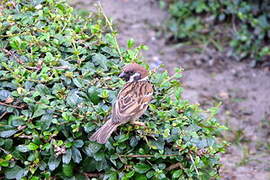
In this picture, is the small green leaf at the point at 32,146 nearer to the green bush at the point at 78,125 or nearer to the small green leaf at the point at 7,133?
the green bush at the point at 78,125

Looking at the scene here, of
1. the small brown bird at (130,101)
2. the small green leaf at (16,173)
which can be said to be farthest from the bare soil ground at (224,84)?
the small green leaf at (16,173)

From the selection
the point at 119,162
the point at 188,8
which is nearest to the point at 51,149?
the point at 119,162

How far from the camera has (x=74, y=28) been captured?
421cm

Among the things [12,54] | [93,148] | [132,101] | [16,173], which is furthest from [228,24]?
[16,173]

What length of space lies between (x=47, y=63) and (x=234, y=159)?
279 cm

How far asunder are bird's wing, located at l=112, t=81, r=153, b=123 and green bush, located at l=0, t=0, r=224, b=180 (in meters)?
0.07

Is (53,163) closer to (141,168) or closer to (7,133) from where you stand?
(7,133)

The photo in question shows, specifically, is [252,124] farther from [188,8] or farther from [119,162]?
[119,162]

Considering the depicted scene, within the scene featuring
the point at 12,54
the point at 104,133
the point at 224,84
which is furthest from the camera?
the point at 224,84

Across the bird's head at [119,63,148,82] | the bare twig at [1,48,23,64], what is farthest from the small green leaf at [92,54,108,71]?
the bare twig at [1,48,23,64]

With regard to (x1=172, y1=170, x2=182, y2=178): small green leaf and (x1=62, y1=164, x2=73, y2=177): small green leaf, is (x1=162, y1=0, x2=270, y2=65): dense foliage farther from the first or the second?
Result: (x1=62, y1=164, x2=73, y2=177): small green leaf

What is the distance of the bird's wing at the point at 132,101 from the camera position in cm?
340

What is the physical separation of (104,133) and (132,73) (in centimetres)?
58

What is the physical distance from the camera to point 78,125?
3285mm
